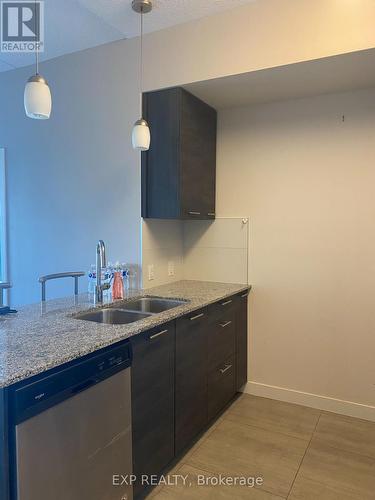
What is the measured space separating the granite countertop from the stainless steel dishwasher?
0.06m

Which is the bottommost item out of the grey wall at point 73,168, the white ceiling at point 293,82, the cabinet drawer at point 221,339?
the cabinet drawer at point 221,339

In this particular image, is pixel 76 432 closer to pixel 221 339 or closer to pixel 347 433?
pixel 221 339

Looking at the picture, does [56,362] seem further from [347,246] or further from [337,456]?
[347,246]

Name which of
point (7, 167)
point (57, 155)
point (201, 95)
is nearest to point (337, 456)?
point (201, 95)

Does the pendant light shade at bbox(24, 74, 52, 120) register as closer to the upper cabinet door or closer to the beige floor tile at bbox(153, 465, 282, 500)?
the upper cabinet door

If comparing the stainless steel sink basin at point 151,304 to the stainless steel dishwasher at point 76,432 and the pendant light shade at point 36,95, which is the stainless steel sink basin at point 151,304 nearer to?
the stainless steel dishwasher at point 76,432

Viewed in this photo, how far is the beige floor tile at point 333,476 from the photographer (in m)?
1.95

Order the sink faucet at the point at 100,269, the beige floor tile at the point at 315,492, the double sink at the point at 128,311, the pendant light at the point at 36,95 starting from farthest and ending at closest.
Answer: the sink faucet at the point at 100,269 → the double sink at the point at 128,311 → the beige floor tile at the point at 315,492 → the pendant light at the point at 36,95

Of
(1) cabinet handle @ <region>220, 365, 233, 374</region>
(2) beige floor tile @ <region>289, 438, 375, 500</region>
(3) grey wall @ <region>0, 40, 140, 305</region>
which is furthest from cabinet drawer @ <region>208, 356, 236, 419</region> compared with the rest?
(3) grey wall @ <region>0, 40, 140, 305</region>

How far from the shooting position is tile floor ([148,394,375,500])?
1970 millimetres

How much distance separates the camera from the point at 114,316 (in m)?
2.33

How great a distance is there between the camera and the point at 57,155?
3.09m

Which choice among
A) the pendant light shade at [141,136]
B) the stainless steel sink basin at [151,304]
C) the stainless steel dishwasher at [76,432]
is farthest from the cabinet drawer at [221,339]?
the pendant light shade at [141,136]

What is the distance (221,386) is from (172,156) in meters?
1.70
